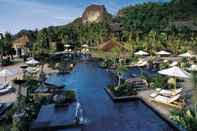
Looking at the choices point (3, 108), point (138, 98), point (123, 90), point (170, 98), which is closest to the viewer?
point (3, 108)

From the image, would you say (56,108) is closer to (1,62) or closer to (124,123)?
(124,123)

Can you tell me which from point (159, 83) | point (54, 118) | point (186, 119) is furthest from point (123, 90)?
point (186, 119)

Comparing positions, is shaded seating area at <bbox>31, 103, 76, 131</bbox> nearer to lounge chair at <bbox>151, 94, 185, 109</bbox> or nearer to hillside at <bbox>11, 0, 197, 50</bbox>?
lounge chair at <bbox>151, 94, 185, 109</bbox>

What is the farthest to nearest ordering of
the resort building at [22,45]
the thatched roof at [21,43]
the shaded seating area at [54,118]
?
1. the thatched roof at [21,43]
2. the resort building at [22,45]
3. the shaded seating area at [54,118]

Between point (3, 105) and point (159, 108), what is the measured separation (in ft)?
24.5

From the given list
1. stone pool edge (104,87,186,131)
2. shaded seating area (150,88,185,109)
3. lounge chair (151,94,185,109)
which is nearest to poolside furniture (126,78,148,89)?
stone pool edge (104,87,186,131)

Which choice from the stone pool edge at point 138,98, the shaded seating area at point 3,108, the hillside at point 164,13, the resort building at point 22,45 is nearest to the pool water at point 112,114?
the stone pool edge at point 138,98

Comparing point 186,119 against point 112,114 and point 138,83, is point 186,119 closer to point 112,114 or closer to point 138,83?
point 112,114

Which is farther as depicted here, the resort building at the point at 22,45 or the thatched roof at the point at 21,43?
the thatched roof at the point at 21,43

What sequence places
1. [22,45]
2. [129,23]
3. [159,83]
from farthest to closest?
[129,23] < [22,45] < [159,83]

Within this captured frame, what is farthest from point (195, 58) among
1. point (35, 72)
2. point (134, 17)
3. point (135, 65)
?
point (134, 17)

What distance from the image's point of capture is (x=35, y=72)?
2598 cm

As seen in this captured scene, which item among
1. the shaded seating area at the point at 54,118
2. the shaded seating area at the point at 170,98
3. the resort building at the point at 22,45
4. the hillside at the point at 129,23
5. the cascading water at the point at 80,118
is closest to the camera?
the shaded seating area at the point at 54,118

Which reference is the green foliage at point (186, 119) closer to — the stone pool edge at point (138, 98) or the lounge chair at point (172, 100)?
the stone pool edge at point (138, 98)
